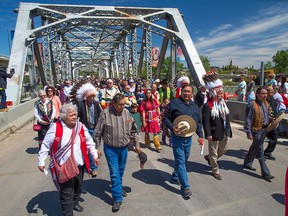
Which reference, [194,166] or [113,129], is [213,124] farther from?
[113,129]

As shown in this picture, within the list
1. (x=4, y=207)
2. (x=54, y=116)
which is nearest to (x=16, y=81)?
(x=54, y=116)

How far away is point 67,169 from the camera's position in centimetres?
288

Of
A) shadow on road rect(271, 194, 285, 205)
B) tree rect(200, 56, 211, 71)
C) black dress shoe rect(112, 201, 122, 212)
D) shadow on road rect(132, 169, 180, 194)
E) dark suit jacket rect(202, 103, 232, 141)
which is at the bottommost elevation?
shadow on road rect(132, 169, 180, 194)

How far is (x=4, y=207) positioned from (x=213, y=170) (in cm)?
365

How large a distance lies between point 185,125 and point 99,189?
1905mm

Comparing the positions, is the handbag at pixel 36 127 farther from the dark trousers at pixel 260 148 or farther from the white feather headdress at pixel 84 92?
the dark trousers at pixel 260 148

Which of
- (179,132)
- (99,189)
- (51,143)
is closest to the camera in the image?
(51,143)

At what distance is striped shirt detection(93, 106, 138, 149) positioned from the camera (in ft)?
11.4

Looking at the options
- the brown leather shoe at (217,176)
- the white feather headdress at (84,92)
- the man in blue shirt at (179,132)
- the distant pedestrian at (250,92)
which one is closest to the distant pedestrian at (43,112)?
the white feather headdress at (84,92)

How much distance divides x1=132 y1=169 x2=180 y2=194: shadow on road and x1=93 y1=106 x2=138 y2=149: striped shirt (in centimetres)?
119

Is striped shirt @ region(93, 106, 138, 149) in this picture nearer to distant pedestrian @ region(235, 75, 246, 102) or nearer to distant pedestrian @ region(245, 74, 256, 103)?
distant pedestrian @ region(245, 74, 256, 103)

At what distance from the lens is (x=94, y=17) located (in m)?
14.7

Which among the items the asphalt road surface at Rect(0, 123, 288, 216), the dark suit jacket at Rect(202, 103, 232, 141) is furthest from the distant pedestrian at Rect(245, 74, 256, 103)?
the dark suit jacket at Rect(202, 103, 232, 141)

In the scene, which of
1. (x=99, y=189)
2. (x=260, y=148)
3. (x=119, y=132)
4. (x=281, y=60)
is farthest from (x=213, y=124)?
(x=281, y=60)
